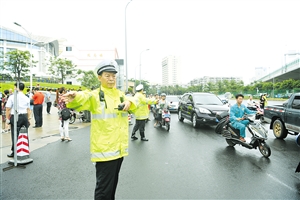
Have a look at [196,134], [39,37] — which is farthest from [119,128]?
[39,37]

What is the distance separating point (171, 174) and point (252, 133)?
2.87 m

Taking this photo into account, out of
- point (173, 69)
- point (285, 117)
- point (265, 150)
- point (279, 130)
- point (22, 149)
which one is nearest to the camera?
point (22, 149)

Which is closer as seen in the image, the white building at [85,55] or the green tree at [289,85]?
the green tree at [289,85]

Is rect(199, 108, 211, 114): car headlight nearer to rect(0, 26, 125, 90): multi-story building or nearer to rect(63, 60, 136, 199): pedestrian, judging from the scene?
rect(63, 60, 136, 199): pedestrian

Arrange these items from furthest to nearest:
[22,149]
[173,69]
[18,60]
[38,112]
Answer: [173,69]
[18,60]
[38,112]
[22,149]

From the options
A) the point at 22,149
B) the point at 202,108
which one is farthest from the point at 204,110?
the point at 22,149

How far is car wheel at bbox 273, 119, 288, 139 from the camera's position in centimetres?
857

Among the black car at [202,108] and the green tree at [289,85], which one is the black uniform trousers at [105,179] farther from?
the green tree at [289,85]

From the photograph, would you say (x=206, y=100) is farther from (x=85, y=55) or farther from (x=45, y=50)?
(x=85, y=55)

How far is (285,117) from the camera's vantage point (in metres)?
8.36

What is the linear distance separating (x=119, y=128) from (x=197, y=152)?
4441mm

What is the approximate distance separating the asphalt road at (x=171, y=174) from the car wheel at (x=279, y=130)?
1.22 metres

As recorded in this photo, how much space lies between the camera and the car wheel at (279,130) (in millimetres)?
A: 8573

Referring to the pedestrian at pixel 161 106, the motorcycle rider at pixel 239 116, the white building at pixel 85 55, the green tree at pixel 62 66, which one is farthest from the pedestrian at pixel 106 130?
the white building at pixel 85 55
